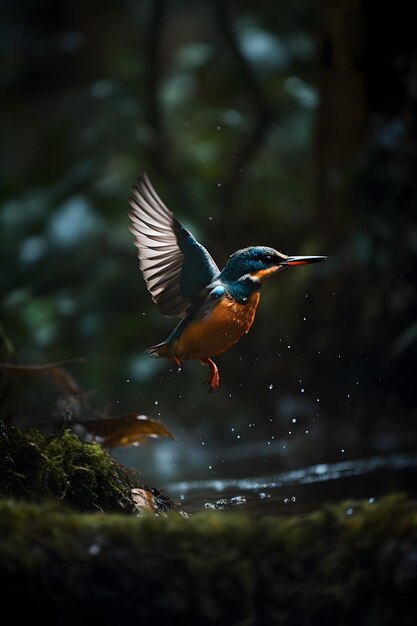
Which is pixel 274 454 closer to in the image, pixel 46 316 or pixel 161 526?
pixel 46 316

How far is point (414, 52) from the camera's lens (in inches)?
231

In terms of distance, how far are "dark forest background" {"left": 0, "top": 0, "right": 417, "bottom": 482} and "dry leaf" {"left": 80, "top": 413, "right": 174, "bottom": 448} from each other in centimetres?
84

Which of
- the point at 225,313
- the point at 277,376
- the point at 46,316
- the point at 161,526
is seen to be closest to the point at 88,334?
the point at 46,316

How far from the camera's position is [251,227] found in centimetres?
732

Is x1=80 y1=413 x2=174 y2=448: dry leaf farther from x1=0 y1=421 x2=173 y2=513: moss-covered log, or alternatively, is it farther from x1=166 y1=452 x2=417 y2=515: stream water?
x1=0 y1=421 x2=173 y2=513: moss-covered log

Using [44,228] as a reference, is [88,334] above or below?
below

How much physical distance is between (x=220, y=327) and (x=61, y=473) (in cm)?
75

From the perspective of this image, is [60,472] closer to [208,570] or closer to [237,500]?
[208,570]

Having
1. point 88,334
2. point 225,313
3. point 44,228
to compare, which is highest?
point 225,313

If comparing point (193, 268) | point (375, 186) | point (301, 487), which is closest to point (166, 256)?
point (193, 268)

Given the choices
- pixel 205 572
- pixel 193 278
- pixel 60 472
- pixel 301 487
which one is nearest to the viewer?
pixel 205 572

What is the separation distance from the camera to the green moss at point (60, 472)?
205 cm

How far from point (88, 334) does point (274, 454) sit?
2174mm

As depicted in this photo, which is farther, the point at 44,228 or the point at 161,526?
the point at 44,228
